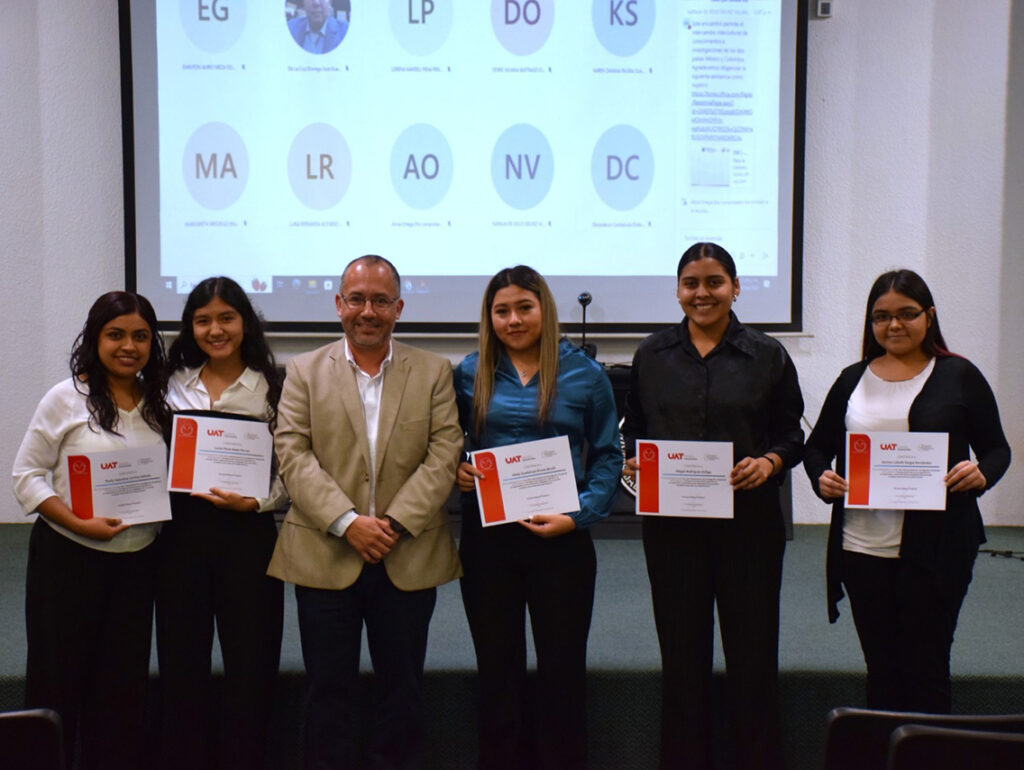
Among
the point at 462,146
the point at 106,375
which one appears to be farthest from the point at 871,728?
the point at 462,146

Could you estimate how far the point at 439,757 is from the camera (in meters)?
2.63

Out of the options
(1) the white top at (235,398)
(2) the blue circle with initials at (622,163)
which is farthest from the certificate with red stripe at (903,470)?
(2) the blue circle with initials at (622,163)

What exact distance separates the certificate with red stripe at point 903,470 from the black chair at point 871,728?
1.01 metres

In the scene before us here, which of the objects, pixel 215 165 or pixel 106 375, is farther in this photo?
pixel 215 165

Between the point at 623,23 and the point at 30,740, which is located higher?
the point at 623,23

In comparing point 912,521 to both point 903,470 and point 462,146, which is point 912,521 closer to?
point 903,470

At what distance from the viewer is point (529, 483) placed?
217 cm

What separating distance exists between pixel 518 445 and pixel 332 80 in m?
3.05

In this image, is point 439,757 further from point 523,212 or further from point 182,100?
point 182,100

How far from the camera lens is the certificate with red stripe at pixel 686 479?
2191 millimetres

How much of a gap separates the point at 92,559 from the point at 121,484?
213 mm

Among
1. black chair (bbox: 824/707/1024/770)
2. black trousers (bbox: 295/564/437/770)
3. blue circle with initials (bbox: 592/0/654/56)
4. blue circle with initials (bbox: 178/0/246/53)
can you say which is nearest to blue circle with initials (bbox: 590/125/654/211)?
blue circle with initials (bbox: 592/0/654/56)

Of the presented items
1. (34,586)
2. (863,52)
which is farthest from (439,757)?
(863,52)

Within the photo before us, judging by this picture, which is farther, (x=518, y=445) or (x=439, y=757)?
(x=439, y=757)
